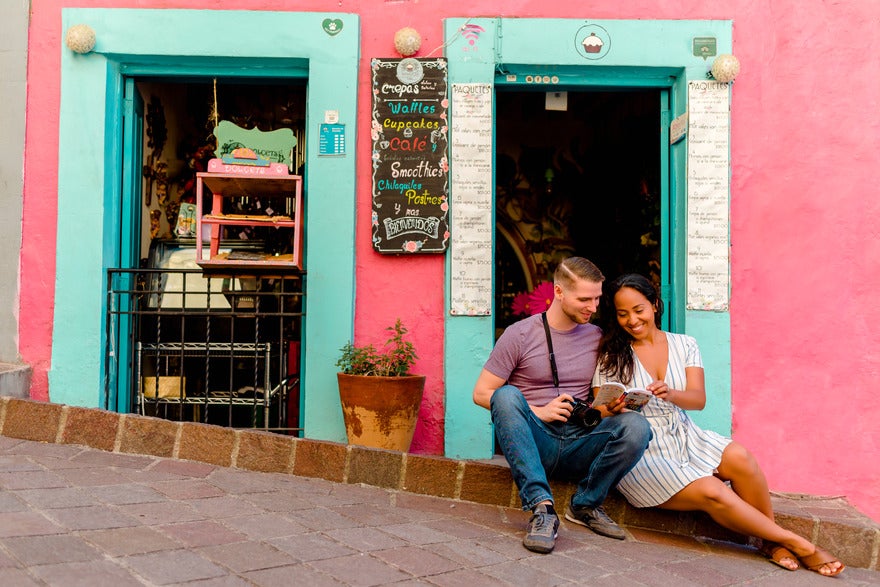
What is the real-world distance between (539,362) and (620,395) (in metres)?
0.46

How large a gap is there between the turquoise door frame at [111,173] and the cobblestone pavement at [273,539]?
90cm

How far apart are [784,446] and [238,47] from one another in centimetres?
448

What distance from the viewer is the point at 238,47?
4.88 meters

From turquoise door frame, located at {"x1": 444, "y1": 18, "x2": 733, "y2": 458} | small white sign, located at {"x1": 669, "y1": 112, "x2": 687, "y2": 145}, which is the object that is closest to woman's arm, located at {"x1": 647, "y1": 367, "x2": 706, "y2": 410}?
turquoise door frame, located at {"x1": 444, "y1": 18, "x2": 733, "y2": 458}

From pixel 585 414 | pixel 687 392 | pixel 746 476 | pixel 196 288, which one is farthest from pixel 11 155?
pixel 746 476

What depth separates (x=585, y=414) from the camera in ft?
11.2

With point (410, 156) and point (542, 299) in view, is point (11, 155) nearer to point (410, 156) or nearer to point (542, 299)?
point (410, 156)

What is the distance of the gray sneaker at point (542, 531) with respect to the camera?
306 cm

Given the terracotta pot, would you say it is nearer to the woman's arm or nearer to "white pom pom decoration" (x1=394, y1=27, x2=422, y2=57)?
the woman's arm

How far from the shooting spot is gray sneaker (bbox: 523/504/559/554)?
306cm

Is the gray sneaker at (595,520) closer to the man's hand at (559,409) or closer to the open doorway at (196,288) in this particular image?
the man's hand at (559,409)

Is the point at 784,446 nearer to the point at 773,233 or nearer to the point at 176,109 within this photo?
the point at 773,233

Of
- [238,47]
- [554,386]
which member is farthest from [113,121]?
[554,386]

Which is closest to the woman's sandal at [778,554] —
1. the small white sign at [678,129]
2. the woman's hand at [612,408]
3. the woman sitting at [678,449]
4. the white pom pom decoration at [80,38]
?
the woman sitting at [678,449]
